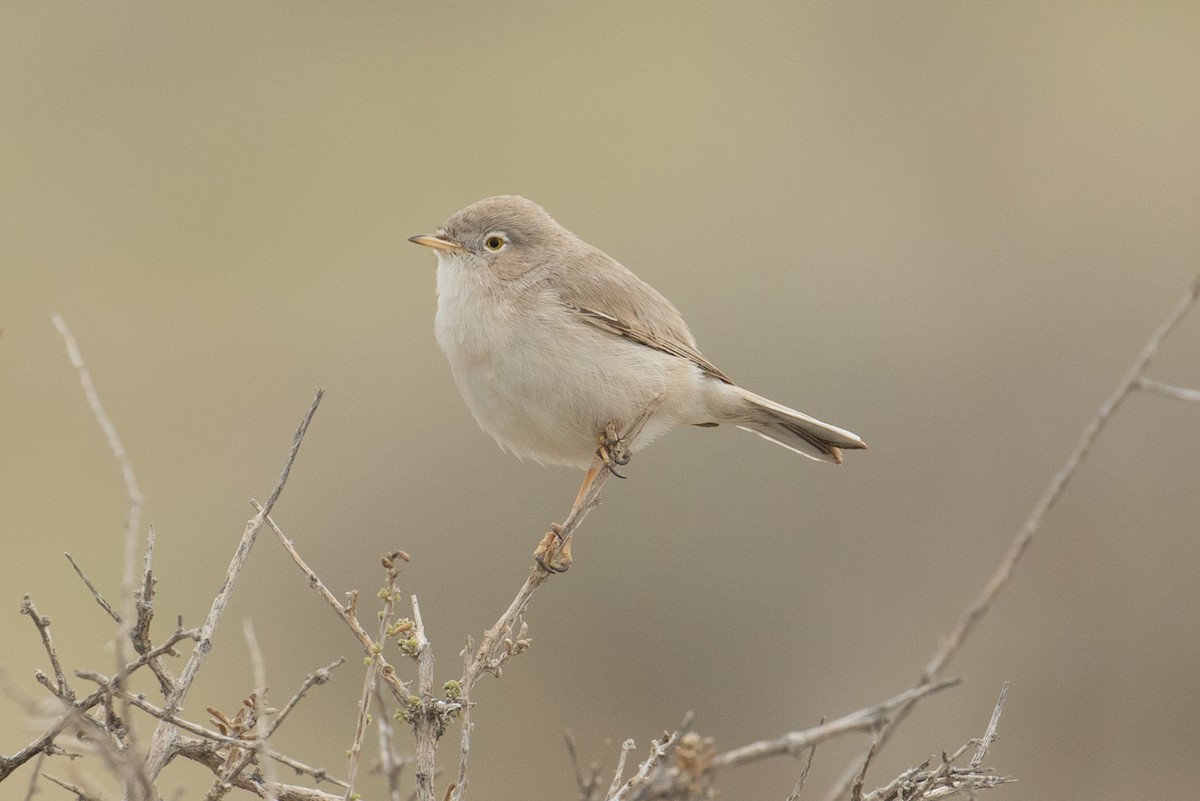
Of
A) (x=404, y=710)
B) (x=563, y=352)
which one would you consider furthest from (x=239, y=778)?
(x=563, y=352)

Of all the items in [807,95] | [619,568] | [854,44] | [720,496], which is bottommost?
[619,568]

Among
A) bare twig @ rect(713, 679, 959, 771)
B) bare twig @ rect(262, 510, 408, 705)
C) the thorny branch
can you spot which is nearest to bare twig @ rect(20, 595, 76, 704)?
the thorny branch

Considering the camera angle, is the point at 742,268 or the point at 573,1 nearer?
the point at 742,268

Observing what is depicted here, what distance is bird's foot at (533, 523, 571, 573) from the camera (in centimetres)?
371

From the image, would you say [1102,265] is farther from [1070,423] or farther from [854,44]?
[854,44]

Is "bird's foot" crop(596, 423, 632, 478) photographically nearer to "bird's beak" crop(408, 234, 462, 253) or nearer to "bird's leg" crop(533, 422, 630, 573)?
"bird's leg" crop(533, 422, 630, 573)

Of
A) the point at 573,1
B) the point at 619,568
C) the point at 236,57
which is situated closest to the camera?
the point at 619,568

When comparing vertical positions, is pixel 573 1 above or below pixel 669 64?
above

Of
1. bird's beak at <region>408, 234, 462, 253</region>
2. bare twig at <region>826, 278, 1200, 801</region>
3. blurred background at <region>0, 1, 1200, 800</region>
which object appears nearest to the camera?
bare twig at <region>826, 278, 1200, 801</region>

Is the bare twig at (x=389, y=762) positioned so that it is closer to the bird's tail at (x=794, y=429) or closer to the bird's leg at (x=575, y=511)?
the bird's leg at (x=575, y=511)

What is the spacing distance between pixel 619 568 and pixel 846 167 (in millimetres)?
7883

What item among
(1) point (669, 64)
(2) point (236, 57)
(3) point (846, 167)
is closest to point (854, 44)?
(1) point (669, 64)

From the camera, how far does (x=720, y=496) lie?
30.4 feet

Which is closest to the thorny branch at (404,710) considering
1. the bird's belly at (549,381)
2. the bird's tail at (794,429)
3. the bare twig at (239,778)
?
the bare twig at (239,778)
